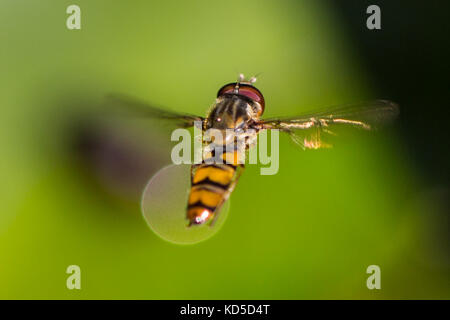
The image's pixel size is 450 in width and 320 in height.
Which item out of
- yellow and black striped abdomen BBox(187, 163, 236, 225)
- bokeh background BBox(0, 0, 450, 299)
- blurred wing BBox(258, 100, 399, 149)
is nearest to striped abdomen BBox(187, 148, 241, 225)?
yellow and black striped abdomen BBox(187, 163, 236, 225)

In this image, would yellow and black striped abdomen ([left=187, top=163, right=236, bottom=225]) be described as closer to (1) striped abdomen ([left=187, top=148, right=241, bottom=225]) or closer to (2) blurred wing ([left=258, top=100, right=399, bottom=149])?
(1) striped abdomen ([left=187, top=148, right=241, bottom=225])

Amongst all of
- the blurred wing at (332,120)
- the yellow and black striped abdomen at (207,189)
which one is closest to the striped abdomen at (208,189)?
the yellow and black striped abdomen at (207,189)

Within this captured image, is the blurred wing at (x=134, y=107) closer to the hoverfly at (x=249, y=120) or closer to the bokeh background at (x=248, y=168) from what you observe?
the hoverfly at (x=249, y=120)

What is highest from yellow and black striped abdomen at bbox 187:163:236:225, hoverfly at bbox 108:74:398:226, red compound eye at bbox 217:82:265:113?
red compound eye at bbox 217:82:265:113

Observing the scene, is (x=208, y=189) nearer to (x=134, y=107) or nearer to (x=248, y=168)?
(x=134, y=107)

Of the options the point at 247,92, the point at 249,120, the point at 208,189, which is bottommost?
the point at 208,189

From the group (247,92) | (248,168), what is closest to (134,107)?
(247,92)
